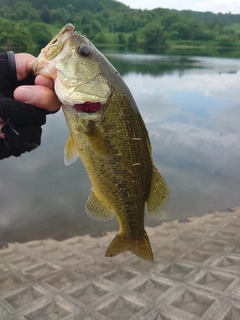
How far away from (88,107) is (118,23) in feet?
331

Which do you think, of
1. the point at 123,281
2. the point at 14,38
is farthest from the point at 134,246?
the point at 14,38

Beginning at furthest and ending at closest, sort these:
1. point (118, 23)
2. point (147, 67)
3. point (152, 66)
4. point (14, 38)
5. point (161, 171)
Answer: point (118, 23) < point (14, 38) < point (152, 66) < point (147, 67) < point (161, 171)

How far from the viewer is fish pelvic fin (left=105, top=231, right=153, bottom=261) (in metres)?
2.66

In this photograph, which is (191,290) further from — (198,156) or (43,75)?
(198,156)

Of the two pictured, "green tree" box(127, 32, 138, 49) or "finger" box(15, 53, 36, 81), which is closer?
"finger" box(15, 53, 36, 81)

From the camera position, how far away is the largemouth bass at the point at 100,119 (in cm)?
206

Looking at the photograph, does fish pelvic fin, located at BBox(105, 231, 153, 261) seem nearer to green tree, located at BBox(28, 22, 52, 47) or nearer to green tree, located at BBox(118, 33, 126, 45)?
green tree, located at BBox(28, 22, 52, 47)

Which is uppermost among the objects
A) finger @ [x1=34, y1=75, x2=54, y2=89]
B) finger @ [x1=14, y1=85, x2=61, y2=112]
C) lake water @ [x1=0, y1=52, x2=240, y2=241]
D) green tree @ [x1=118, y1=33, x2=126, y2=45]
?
green tree @ [x1=118, y1=33, x2=126, y2=45]

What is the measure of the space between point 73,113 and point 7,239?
19.8ft

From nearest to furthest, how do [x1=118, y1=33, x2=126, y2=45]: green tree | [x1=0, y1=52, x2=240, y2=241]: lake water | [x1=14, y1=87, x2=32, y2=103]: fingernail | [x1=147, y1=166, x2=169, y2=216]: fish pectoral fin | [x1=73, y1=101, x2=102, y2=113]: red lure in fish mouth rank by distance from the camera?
[x1=14, y1=87, x2=32, y2=103]: fingernail → [x1=73, y1=101, x2=102, y2=113]: red lure in fish mouth → [x1=147, y1=166, x2=169, y2=216]: fish pectoral fin → [x1=0, y1=52, x2=240, y2=241]: lake water → [x1=118, y1=33, x2=126, y2=45]: green tree

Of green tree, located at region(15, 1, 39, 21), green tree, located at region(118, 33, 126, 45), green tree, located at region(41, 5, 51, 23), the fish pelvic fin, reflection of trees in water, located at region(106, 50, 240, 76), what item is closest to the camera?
the fish pelvic fin

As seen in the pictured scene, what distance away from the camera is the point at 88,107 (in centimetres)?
211

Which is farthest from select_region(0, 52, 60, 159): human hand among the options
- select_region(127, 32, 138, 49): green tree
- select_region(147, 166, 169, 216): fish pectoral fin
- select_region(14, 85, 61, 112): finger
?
select_region(127, 32, 138, 49): green tree

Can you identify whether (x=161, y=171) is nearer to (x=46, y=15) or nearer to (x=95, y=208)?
(x=95, y=208)
